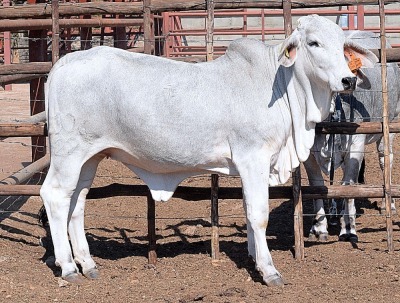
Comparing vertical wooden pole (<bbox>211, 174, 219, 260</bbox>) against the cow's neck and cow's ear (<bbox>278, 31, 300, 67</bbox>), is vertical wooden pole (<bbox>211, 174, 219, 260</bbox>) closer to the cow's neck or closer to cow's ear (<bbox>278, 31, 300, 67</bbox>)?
the cow's neck

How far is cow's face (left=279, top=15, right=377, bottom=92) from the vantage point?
5820 mm

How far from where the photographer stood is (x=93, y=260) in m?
6.47

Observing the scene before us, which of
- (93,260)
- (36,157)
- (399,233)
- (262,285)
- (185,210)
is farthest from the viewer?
(36,157)

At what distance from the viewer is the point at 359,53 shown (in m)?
6.27

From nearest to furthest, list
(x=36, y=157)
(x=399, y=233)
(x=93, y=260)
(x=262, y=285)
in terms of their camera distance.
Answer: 1. (x=262, y=285)
2. (x=93, y=260)
3. (x=399, y=233)
4. (x=36, y=157)

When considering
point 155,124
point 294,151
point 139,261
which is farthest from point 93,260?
point 294,151

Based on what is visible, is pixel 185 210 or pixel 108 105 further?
pixel 185 210

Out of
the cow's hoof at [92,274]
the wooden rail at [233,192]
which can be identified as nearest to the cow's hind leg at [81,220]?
the cow's hoof at [92,274]

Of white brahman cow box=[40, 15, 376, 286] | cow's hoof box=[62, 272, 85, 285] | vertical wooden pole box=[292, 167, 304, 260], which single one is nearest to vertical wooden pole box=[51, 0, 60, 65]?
white brahman cow box=[40, 15, 376, 286]

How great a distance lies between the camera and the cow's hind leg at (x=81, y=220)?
6.30 meters

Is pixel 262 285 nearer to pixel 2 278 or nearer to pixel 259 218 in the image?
pixel 259 218

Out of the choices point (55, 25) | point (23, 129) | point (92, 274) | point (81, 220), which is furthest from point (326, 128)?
point (23, 129)

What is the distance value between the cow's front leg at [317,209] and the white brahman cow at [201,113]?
3.74 feet

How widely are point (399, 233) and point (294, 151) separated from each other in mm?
1749
